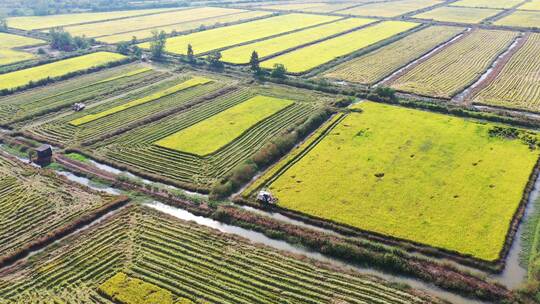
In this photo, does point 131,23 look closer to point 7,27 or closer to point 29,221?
point 7,27

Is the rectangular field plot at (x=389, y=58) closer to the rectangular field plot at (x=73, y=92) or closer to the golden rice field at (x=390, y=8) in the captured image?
the golden rice field at (x=390, y=8)

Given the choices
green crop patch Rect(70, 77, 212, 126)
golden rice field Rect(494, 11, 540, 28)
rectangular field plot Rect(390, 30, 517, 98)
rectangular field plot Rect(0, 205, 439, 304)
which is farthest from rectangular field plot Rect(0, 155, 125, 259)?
golden rice field Rect(494, 11, 540, 28)

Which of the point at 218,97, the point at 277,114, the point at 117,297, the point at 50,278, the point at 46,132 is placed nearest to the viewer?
the point at 117,297

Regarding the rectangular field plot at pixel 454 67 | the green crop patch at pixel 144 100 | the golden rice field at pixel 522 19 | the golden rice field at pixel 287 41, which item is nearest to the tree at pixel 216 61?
the golden rice field at pixel 287 41

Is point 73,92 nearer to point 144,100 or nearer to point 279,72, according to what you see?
point 144,100

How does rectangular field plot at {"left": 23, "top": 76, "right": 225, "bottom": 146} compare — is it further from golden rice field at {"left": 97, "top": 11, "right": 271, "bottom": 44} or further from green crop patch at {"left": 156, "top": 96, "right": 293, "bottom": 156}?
golden rice field at {"left": 97, "top": 11, "right": 271, "bottom": 44}

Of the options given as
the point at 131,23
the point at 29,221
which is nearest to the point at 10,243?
the point at 29,221

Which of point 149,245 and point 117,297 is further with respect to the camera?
point 149,245

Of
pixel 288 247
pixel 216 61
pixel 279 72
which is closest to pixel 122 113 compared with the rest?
pixel 216 61
